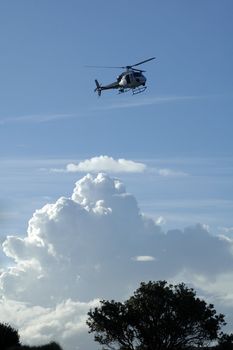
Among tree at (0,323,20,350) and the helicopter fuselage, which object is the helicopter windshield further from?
tree at (0,323,20,350)

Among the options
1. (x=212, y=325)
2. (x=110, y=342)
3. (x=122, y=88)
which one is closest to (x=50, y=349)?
(x=110, y=342)

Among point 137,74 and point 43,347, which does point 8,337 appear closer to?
point 43,347

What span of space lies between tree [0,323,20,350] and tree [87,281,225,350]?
14003 millimetres

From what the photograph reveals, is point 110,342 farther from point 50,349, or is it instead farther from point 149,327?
point 50,349

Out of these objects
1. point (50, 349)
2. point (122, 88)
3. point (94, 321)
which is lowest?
point (50, 349)

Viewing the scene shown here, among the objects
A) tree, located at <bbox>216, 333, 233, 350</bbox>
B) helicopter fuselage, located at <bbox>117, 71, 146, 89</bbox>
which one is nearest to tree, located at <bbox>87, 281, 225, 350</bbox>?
tree, located at <bbox>216, 333, 233, 350</bbox>

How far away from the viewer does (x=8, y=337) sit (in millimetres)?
86250

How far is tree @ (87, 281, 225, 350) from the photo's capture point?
310ft

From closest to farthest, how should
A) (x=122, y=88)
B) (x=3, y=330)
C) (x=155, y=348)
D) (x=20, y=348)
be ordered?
(x=20, y=348)
(x=3, y=330)
(x=155, y=348)
(x=122, y=88)

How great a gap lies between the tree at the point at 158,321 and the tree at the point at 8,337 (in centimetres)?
1400

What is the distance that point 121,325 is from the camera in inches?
3782

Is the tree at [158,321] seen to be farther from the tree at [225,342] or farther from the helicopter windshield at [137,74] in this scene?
the helicopter windshield at [137,74]

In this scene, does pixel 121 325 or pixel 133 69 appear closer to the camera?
pixel 121 325

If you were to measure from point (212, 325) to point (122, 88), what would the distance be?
38.9 m
